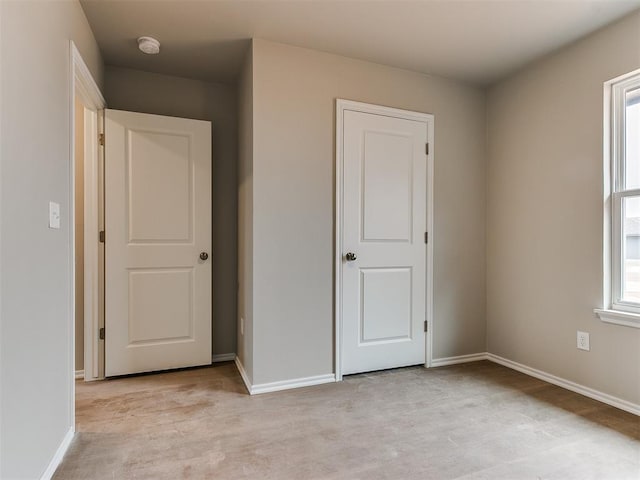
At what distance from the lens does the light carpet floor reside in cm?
158

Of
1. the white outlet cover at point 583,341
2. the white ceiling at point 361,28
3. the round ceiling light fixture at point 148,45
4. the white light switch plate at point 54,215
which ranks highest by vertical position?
the white ceiling at point 361,28

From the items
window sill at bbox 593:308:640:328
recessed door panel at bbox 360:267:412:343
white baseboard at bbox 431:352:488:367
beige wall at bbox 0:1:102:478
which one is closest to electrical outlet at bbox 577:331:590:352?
window sill at bbox 593:308:640:328

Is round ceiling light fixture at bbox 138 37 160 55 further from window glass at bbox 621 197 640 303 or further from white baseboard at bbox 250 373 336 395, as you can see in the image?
window glass at bbox 621 197 640 303

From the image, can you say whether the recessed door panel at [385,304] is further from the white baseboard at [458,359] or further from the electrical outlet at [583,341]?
the electrical outlet at [583,341]

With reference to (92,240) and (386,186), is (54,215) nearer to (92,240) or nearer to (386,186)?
(92,240)

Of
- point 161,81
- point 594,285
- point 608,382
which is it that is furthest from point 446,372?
point 161,81

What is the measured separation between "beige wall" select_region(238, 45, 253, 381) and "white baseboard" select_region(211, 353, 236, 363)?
0.23 meters

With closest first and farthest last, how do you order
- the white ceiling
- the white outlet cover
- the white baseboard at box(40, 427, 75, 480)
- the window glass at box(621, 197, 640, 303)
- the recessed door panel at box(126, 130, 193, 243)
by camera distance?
the white baseboard at box(40, 427, 75, 480) → the white ceiling → the window glass at box(621, 197, 640, 303) → the white outlet cover → the recessed door panel at box(126, 130, 193, 243)

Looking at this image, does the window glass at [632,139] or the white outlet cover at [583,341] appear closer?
the window glass at [632,139]

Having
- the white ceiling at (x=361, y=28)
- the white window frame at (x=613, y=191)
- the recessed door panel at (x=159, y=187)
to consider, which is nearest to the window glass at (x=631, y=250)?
the white window frame at (x=613, y=191)

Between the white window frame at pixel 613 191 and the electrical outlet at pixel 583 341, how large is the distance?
0.18 metres

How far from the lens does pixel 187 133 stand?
281 cm

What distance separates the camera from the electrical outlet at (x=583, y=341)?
7.72ft

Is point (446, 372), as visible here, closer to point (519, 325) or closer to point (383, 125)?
point (519, 325)
